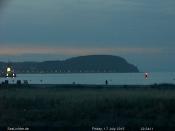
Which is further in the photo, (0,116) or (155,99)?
(155,99)

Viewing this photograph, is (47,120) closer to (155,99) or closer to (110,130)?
(155,99)

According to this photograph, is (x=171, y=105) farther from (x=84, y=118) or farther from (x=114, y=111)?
(x=84, y=118)

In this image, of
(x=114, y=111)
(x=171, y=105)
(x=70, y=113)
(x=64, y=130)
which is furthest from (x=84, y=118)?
(x=64, y=130)

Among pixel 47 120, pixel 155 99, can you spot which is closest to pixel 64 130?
pixel 47 120

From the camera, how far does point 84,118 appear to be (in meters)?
31.1

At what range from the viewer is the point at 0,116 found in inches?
1192

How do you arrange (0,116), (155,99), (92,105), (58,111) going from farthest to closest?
(155,99)
(92,105)
(58,111)
(0,116)

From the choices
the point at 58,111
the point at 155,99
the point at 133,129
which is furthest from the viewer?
the point at 155,99

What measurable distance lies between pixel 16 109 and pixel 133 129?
17709 millimetres

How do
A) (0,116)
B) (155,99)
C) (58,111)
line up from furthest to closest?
(155,99) < (58,111) < (0,116)

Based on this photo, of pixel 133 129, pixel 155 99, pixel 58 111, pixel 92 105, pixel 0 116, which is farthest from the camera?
pixel 155 99

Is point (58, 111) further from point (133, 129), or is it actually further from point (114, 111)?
point (133, 129)

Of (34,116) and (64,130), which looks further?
(34,116)

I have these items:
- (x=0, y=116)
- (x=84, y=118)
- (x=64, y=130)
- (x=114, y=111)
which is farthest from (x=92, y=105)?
(x=64, y=130)
